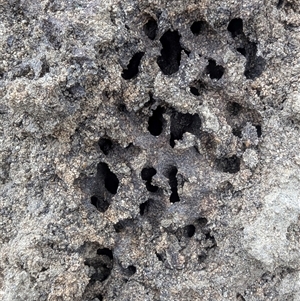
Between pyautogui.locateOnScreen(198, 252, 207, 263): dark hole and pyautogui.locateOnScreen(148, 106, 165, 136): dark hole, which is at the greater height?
pyautogui.locateOnScreen(148, 106, 165, 136): dark hole

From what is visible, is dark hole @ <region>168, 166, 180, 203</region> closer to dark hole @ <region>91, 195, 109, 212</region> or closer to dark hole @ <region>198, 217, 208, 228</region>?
dark hole @ <region>198, 217, 208, 228</region>

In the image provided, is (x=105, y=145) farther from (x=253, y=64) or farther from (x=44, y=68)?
(x=253, y=64)

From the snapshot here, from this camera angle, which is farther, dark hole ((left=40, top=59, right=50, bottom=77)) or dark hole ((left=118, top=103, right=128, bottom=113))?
dark hole ((left=118, top=103, right=128, bottom=113))

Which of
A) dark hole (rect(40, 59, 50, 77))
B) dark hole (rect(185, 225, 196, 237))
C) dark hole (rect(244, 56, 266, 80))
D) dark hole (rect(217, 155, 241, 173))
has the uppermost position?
dark hole (rect(244, 56, 266, 80))

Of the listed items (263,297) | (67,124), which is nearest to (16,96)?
(67,124)

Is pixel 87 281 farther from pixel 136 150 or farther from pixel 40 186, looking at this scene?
pixel 136 150

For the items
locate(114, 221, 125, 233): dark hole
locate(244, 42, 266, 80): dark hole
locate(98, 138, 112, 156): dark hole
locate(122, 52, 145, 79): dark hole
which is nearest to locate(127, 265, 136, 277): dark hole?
locate(114, 221, 125, 233): dark hole

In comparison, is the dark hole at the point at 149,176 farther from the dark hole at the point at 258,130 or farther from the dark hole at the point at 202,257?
the dark hole at the point at 258,130
